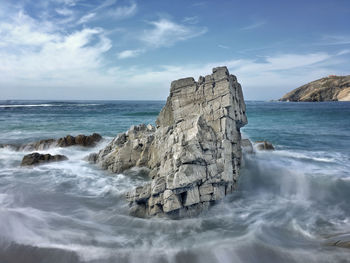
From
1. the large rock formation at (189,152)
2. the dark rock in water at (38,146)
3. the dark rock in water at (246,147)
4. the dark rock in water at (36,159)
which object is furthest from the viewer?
the dark rock in water at (38,146)

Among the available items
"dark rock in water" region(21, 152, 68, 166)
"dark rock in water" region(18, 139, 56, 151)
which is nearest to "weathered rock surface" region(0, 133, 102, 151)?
"dark rock in water" region(18, 139, 56, 151)

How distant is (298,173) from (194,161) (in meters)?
6.29

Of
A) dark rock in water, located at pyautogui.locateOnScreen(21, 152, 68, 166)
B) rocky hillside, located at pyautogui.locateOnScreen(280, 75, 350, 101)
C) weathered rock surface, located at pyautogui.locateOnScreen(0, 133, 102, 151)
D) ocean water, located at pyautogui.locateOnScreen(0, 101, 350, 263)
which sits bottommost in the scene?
ocean water, located at pyautogui.locateOnScreen(0, 101, 350, 263)

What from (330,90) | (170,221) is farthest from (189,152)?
(330,90)

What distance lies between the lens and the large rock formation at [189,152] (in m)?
7.33

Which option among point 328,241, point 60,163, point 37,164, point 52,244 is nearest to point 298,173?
point 328,241

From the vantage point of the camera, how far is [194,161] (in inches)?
302

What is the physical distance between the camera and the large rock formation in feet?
24.1

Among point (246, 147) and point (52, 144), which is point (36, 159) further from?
point (246, 147)

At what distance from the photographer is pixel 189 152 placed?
7711 millimetres

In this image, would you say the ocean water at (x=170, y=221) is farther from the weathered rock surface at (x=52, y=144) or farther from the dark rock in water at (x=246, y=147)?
the weathered rock surface at (x=52, y=144)

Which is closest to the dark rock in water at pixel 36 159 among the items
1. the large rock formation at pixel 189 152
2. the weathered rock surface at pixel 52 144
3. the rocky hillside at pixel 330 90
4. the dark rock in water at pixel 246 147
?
the large rock formation at pixel 189 152

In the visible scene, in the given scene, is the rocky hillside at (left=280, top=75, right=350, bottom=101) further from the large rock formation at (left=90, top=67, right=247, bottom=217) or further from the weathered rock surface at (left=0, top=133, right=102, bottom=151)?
the weathered rock surface at (left=0, top=133, right=102, bottom=151)

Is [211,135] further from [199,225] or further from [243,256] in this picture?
[243,256]
